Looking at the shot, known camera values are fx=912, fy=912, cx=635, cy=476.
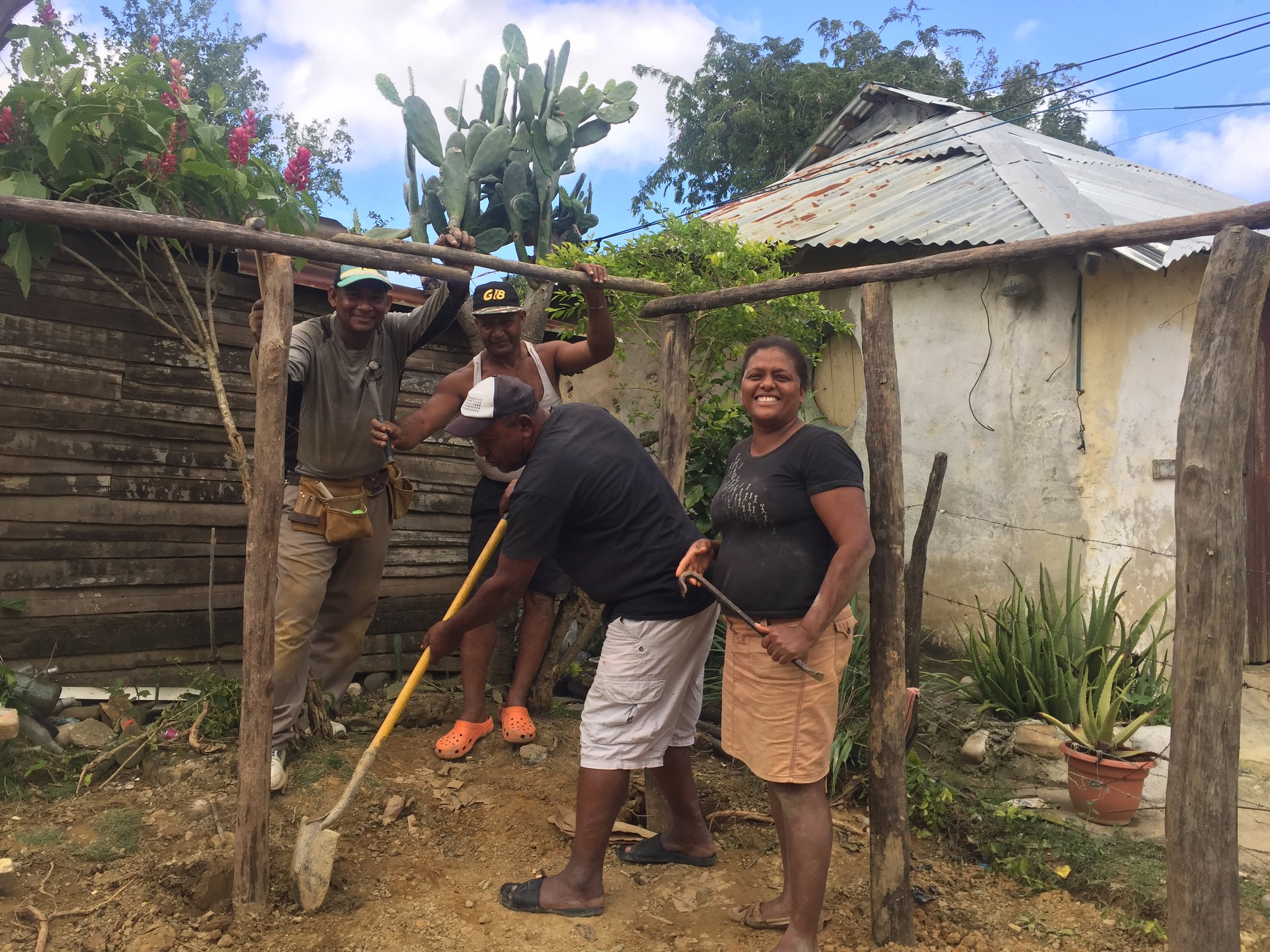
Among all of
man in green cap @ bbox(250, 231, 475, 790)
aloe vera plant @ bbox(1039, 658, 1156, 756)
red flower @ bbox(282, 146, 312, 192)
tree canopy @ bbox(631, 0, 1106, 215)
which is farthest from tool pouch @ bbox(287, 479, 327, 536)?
tree canopy @ bbox(631, 0, 1106, 215)

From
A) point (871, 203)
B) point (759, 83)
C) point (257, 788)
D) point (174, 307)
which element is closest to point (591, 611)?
point (257, 788)

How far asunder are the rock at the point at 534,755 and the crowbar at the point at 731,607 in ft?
5.79

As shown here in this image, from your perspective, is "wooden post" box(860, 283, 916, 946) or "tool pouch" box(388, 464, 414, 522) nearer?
"wooden post" box(860, 283, 916, 946)

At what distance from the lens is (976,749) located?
4516 mm

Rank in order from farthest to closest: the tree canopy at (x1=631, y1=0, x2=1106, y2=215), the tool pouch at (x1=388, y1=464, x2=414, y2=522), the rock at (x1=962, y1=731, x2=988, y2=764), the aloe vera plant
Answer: the tree canopy at (x1=631, y1=0, x2=1106, y2=215)
the rock at (x1=962, y1=731, x2=988, y2=764)
the tool pouch at (x1=388, y1=464, x2=414, y2=522)
the aloe vera plant

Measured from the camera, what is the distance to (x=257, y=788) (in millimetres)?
3096

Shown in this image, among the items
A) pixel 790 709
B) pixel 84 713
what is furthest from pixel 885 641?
pixel 84 713

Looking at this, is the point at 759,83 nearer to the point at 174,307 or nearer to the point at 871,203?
the point at 871,203

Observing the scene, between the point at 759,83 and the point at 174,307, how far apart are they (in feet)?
51.3

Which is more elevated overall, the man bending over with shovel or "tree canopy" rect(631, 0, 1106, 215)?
"tree canopy" rect(631, 0, 1106, 215)

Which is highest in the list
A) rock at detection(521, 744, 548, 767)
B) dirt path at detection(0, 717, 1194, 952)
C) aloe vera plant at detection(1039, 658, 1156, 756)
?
aloe vera plant at detection(1039, 658, 1156, 756)

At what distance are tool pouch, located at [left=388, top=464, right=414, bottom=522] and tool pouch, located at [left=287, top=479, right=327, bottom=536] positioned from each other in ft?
1.26

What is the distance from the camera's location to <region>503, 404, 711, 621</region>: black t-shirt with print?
3.00m

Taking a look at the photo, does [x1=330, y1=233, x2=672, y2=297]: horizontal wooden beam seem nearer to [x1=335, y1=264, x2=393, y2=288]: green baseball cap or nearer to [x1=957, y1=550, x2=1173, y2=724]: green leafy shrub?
[x1=335, y1=264, x2=393, y2=288]: green baseball cap
